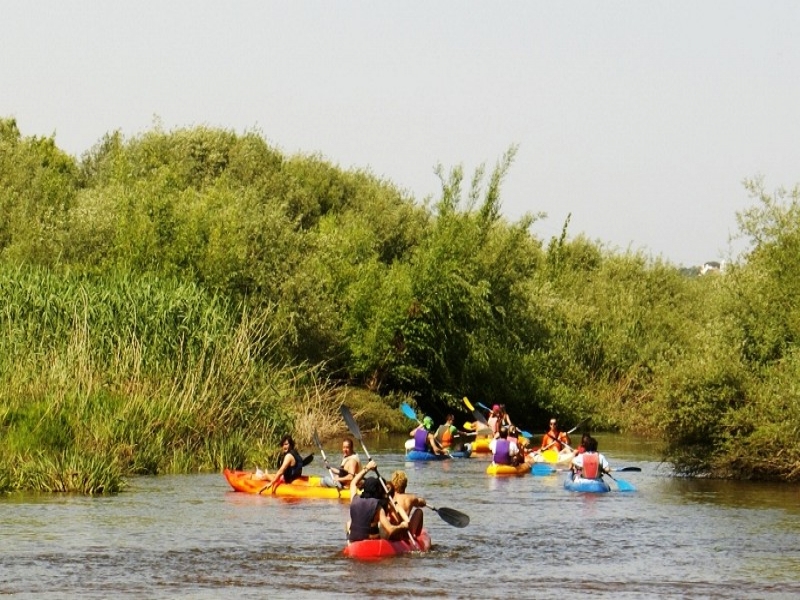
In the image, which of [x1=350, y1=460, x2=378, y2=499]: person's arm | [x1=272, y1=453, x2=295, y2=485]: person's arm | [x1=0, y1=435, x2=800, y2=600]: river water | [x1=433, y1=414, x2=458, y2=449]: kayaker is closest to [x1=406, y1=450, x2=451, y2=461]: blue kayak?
[x1=433, y1=414, x2=458, y2=449]: kayaker

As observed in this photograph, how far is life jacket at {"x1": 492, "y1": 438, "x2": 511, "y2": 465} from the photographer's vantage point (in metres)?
33.3

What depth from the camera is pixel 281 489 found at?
27203mm

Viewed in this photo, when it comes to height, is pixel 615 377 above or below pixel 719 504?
above

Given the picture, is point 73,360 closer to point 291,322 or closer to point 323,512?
point 323,512

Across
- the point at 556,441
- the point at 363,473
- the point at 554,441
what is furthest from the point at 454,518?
the point at 554,441

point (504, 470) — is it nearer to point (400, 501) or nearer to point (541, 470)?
point (541, 470)

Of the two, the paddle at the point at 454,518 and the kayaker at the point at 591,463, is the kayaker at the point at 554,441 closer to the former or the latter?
the kayaker at the point at 591,463

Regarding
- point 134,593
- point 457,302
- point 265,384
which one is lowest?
point 134,593

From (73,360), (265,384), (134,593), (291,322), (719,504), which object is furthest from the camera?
(291,322)

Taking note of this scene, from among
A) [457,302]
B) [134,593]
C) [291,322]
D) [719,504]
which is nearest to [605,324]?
[457,302]

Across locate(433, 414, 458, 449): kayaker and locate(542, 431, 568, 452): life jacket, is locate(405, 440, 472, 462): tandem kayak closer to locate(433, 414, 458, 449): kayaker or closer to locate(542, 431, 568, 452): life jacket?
locate(433, 414, 458, 449): kayaker

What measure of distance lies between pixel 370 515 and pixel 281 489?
23.3ft

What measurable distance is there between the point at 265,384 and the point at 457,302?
16361 millimetres

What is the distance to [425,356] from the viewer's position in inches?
1875
